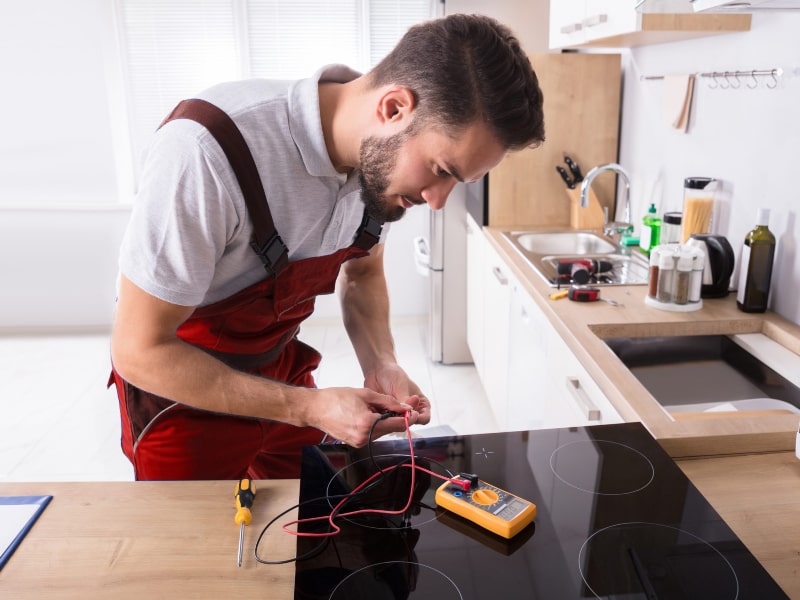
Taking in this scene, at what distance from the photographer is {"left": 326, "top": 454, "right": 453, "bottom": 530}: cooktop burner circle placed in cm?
83

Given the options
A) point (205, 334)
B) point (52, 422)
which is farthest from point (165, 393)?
point (52, 422)

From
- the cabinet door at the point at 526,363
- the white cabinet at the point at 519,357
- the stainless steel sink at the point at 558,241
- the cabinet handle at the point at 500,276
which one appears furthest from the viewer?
the stainless steel sink at the point at 558,241

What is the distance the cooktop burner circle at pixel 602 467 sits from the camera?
90 centimetres

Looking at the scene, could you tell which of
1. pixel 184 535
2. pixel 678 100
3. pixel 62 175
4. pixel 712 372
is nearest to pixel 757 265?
pixel 712 372

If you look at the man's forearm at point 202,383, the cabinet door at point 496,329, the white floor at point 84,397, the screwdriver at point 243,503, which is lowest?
the white floor at point 84,397

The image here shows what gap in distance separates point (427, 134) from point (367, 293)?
0.63 m

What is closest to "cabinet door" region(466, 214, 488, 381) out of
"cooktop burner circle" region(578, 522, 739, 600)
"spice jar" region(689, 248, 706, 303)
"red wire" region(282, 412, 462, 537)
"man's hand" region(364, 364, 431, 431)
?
"spice jar" region(689, 248, 706, 303)

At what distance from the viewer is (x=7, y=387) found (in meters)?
3.35

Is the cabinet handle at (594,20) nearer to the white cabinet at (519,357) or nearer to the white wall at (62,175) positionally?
the white cabinet at (519,357)

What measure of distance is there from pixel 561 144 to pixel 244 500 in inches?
89.7

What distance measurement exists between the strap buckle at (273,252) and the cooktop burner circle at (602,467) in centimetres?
56

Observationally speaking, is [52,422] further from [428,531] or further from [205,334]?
[428,531]

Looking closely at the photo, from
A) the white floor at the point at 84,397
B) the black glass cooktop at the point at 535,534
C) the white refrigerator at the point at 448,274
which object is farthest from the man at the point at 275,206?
the white refrigerator at the point at 448,274

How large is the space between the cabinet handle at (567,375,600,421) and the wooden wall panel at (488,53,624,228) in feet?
4.60
